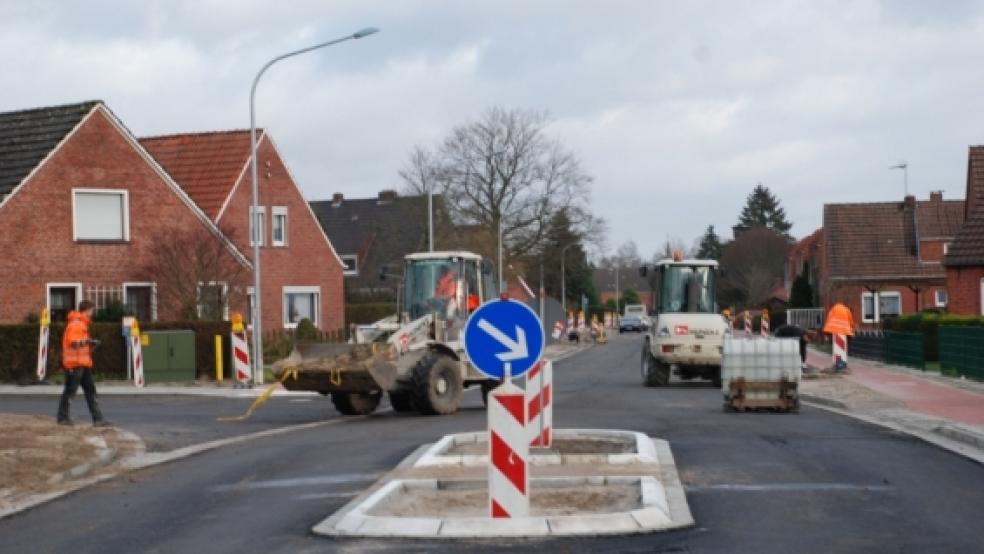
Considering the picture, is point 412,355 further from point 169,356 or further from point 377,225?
point 377,225

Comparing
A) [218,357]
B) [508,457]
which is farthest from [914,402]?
[218,357]

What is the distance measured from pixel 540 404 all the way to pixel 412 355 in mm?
9370

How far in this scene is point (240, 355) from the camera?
1193 inches

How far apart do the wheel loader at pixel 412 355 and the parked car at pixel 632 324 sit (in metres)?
84.2

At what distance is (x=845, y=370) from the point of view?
34219 mm

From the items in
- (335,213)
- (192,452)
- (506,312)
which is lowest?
(192,452)

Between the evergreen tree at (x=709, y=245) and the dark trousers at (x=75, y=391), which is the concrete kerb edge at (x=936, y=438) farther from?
the evergreen tree at (x=709, y=245)

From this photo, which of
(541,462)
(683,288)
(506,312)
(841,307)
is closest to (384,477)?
(541,462)

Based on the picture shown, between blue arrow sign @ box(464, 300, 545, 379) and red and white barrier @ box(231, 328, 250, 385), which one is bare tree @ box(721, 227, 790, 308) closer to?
red and white barrier @ box(231, 328, 250, 385)

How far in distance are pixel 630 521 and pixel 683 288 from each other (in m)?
21.5

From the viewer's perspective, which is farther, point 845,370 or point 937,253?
point 937,253

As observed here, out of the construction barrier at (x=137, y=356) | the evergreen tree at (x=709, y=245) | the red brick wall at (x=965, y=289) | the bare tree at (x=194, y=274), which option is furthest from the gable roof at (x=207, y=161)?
the evergreen tree at (x=709, y=245)

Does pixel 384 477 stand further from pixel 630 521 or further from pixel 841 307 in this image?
pixel 841 307

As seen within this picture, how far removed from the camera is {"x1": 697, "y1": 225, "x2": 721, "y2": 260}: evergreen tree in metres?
140
